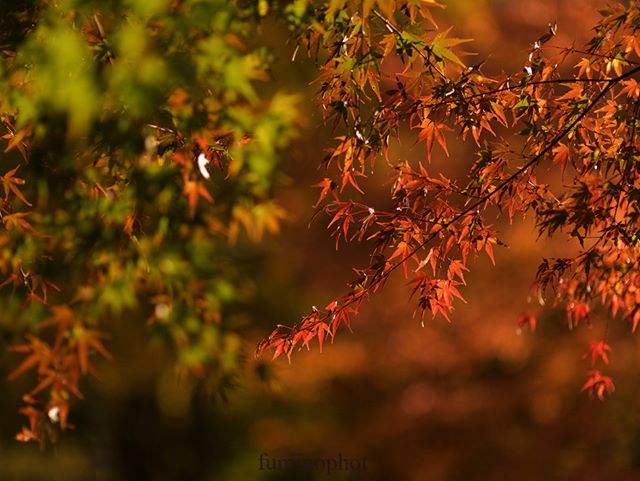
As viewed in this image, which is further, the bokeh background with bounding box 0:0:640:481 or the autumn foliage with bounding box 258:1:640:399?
the bokeh background with bounding box 0:0:640:481

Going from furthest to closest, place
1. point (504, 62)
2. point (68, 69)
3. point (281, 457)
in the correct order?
point (281, 457)
point (504, 62)
point (68, 69)

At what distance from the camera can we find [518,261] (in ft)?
16.5

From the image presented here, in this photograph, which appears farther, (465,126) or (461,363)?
(461,363)

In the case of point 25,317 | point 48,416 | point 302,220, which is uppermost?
point 302,220

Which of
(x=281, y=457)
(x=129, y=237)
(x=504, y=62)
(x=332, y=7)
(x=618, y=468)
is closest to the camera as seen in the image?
(x=332, y=7)

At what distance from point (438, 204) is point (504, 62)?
3.10 metres

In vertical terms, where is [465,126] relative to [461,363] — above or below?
below

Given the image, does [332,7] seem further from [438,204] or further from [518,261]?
[518,261]

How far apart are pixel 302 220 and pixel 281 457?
7.67ft

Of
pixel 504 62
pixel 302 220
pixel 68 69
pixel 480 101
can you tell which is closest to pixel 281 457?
pixel 302 220

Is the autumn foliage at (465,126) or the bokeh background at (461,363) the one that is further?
the bokeh background at (461,363)

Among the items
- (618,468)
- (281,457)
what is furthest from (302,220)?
(618,468)

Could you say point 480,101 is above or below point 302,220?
below

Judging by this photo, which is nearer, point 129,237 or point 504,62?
point 129,237
